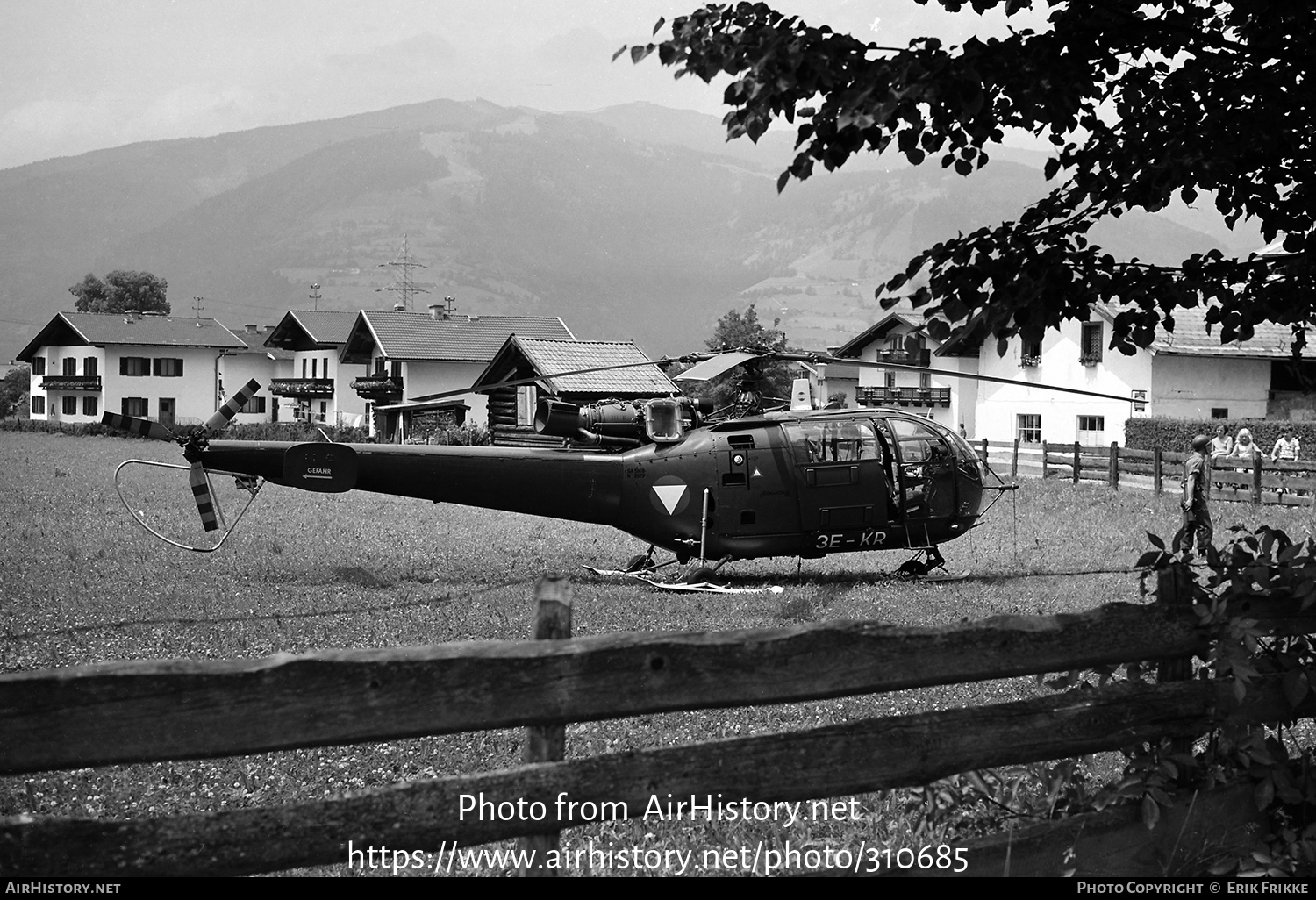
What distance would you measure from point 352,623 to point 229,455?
491cm

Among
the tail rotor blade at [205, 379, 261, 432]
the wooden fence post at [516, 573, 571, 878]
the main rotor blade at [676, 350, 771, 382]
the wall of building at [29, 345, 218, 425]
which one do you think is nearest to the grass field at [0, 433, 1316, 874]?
the wooden fence post at [516, 573, 571, 878]

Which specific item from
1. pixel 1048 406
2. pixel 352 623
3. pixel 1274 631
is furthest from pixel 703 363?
pixel 1048 406

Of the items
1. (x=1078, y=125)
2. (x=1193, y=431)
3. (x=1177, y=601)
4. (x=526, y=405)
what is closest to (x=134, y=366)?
(x=1193, y=431)

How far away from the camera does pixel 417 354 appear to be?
236 feet

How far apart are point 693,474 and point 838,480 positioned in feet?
6.49

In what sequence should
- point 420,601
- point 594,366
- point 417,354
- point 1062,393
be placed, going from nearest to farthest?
point 420,601 < point 1062,393 < point 594,366 < point 417,354

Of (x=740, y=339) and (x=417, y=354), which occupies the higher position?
(x=740, y=339)

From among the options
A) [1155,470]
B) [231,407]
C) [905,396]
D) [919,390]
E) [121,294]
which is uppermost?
[121,294]

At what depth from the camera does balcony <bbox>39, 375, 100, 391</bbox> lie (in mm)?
87375

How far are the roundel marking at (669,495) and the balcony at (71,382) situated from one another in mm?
83605

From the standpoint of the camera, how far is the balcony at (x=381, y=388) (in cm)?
7225

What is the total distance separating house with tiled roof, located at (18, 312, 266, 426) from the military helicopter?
3012 inches

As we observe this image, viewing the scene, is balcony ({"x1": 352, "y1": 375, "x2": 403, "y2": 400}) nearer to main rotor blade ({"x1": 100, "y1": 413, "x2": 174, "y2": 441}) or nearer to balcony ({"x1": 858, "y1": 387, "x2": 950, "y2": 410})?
balcony ({"x1": 858, "y1": 387, "x2": 950, "y2": 410})

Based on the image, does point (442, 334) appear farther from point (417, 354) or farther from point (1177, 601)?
point (1177, 601)
